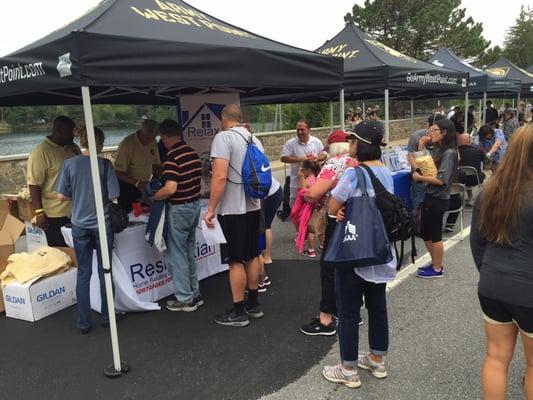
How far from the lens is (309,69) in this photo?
163 inches

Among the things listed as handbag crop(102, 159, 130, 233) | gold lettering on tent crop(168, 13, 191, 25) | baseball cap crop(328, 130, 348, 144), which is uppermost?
gold lettering on tent crop(168, 13, 191, 25)

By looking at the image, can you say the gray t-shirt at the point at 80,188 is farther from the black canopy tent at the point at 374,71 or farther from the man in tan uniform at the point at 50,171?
the black canopy tent at the point at 374,71

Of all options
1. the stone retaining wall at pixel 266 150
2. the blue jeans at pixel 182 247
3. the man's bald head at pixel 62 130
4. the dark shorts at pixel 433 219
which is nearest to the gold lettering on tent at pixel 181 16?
the man's bald head at pixel 62 130

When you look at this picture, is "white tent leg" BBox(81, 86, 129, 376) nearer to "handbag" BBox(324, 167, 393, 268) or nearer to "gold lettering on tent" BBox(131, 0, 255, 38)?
"gold lettering on tent" BBox(131, 0, 255, 38)

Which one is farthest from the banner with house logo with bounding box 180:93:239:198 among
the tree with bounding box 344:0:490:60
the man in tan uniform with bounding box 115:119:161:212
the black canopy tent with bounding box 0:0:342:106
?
the tree with bounding box 344:0:490:60

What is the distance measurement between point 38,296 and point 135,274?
84 centimetres

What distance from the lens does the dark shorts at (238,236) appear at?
357cm

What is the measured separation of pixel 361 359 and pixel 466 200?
624 centimetres

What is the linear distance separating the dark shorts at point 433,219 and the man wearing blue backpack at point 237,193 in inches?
73.2

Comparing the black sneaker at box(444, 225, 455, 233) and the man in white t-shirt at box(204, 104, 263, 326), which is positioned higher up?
the man in white t-shirt at box(204, 104, 263, 326)

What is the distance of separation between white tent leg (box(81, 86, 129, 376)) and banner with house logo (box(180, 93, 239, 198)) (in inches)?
84.0

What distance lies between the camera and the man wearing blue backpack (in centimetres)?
345

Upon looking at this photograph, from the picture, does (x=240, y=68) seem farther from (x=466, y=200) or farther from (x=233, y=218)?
(x=466, y=200)

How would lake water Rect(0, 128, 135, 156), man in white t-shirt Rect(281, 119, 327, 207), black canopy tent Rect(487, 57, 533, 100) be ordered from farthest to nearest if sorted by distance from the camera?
1. black canopy tent Rect(487, 57, 533, 100)
2. lake water Rect(0, 128, 135, 156)
3. man in white t-shirt Rect(281, 119, 327, 207)
